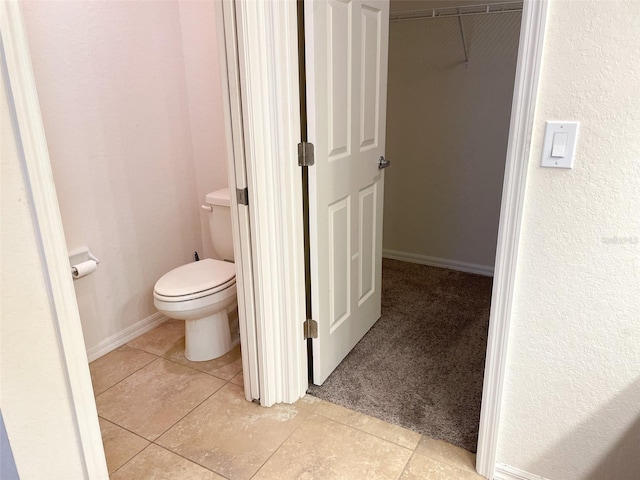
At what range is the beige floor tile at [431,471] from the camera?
5.13 feet

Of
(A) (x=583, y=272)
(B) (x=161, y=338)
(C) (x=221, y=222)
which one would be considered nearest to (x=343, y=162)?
(C) (x=221, y=222)

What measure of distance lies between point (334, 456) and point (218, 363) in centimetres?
82

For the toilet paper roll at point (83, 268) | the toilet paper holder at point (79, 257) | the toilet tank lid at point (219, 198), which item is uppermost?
the toilet tank lid at point (219, 198)

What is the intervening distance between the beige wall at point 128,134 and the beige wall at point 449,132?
1335 millimetres

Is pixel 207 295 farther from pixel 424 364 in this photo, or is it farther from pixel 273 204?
pixel 424 364

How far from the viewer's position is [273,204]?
1688 millimetres

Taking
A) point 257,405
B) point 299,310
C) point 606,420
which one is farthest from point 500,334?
point 257,405

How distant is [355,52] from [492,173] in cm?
154

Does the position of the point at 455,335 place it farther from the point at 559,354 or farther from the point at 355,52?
the point at 355,52

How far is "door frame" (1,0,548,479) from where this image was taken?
0.88 meters

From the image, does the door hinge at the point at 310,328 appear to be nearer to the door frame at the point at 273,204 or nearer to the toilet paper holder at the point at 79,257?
the door frame at the point at 273,204

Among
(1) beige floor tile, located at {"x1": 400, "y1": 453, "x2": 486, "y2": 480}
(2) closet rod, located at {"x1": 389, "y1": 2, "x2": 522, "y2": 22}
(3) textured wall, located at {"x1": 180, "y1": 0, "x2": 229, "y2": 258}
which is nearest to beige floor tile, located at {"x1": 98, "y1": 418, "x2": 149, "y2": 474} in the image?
(1) beige floor tile, located at {"x1": 400, "y1": 453, "x2": 486, "y2": 480}

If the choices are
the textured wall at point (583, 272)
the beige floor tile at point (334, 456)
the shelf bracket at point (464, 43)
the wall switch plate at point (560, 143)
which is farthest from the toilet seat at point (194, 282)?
the shelf bracket at point (464, 43)

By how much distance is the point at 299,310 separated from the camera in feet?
6.16
